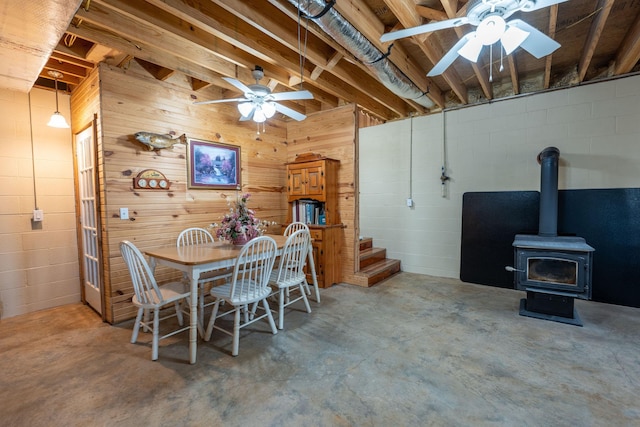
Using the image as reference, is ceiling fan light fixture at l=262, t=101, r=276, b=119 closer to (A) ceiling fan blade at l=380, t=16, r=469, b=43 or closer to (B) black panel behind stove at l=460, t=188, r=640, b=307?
(A) ceiling fan blade at l=380, t=16, r=469, b=43

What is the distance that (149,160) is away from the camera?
9.92 feet

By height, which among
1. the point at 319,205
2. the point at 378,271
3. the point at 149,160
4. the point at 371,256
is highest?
the point at 149,160

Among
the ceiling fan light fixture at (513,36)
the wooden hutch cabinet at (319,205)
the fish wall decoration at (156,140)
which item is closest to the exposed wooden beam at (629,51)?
the ceiling fan light fixture at (513,36)

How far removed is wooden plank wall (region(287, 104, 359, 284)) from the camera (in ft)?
13.1

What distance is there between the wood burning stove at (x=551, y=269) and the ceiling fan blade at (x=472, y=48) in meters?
1.88

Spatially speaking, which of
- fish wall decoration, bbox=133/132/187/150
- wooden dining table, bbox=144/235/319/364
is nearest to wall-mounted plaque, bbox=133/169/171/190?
fish wall decoration, bbox=133/132/187/150

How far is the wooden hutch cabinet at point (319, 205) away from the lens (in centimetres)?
385

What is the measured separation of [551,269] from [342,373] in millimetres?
2393

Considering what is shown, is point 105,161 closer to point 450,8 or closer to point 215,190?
point 215,190

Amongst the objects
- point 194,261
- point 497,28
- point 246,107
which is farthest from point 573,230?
point 194,261

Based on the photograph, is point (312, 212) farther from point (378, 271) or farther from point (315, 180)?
point (378, 271)

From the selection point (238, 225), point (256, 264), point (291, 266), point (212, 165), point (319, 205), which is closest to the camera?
point (256, 264)

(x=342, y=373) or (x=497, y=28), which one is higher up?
(x=497, y=28)

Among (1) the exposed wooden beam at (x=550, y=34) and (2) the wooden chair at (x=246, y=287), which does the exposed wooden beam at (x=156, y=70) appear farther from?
(1) the exposed wooden beam at (x=550, y=34)
